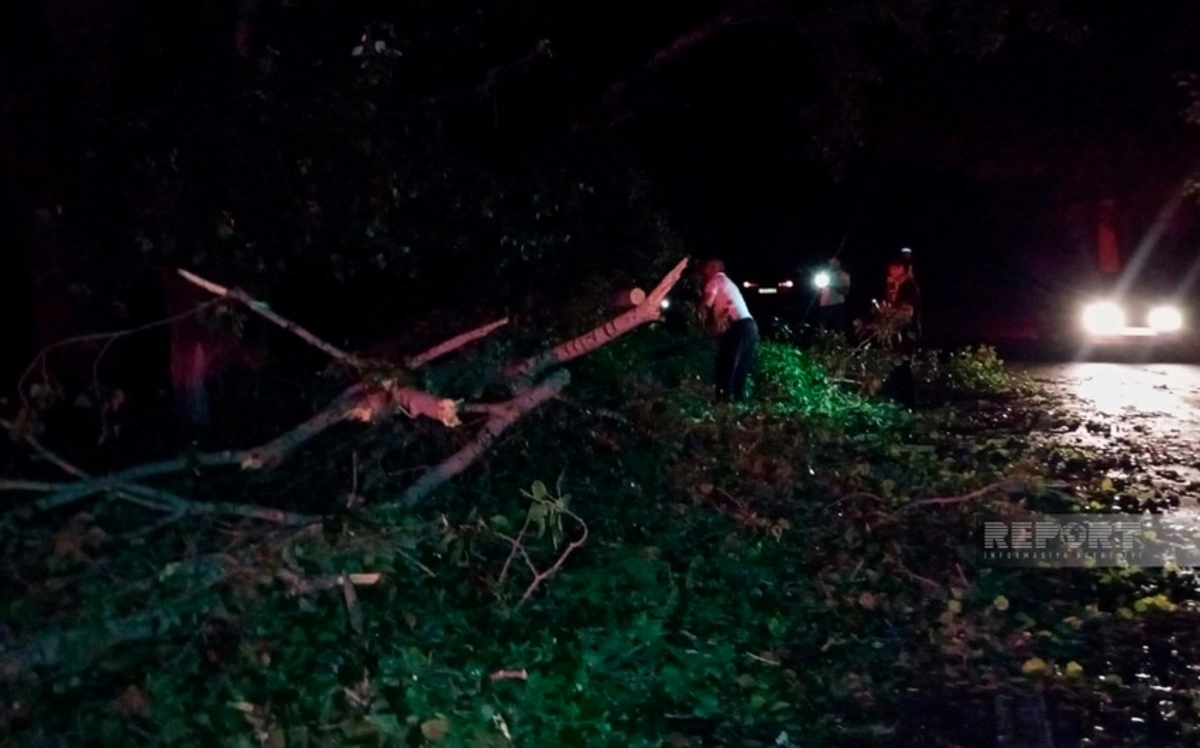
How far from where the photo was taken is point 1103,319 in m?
18.4

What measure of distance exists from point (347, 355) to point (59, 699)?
249 centimetres

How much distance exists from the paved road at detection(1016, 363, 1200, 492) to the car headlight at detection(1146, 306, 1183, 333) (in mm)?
1431

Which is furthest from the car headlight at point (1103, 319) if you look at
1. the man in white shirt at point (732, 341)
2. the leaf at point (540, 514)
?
the leaf at point (540, 514)

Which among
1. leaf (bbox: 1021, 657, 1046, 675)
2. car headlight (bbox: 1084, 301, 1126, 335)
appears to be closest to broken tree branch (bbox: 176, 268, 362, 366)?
leaf (bbox: 1021, 657, 1046, 675)

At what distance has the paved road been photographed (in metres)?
9.93

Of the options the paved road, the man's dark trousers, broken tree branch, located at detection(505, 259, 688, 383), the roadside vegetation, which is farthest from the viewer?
the man's dark trousers

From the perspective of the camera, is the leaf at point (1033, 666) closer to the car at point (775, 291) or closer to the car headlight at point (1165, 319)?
the car at point (775, 291)

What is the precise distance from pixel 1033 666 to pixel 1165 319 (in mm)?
14007

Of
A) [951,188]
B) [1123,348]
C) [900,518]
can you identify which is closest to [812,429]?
[900,518]

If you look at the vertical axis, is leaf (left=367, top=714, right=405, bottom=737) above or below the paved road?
below

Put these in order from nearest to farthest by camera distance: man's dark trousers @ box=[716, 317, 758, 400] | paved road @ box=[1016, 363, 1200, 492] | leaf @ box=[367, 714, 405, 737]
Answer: leaf @ box=[367, 714, 405, 737], paved road @ box=[1016, 363, 1200, 492], man's dark trousers @ box=[716, 317, 758, 400]

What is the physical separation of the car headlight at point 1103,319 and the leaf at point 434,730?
15.6 m

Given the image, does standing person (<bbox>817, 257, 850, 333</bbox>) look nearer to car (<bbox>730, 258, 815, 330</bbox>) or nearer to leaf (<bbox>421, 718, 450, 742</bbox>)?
car (<bbox>730, 258, 815, 330</bbox>)

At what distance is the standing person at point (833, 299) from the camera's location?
16609 mm
